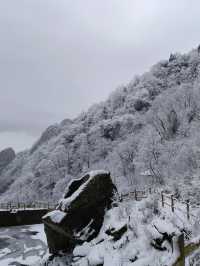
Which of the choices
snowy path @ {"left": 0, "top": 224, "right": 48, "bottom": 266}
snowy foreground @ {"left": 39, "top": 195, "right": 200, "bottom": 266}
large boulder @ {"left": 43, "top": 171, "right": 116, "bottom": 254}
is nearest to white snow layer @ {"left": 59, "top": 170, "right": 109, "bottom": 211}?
large boulder @ {"left": 43, "top": 171, "right": 116, "bottom": 254}

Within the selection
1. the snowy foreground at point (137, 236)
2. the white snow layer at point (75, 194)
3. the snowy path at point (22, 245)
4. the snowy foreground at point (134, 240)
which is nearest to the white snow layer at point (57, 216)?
the white snow layer at point (75, 194)

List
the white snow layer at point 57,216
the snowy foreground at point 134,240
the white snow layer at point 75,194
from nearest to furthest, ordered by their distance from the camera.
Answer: the snowy foreground at point 134,240 → the white snow layer at point 57,216 → the white snow layer at point 75,194

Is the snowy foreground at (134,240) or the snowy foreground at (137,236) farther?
the snowy foreground at (137,236)

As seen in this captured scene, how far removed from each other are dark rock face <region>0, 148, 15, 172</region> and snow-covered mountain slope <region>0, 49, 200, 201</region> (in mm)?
30698

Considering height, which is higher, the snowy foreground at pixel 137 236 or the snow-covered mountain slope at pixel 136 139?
the snow-covered mountain slope at pixel 136 139

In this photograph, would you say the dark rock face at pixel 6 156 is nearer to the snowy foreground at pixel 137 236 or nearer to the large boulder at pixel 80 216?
the large boulder at pixel 80 216

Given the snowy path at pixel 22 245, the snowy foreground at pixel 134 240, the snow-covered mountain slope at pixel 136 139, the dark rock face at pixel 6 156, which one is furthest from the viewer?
the dark rock face at pixel 6 156

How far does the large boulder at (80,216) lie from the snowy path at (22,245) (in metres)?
3.00

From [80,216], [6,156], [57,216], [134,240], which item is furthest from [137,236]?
[6,156]

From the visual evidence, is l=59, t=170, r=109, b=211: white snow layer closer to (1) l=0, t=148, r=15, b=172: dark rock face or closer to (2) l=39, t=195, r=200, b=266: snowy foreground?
(2) l=39, t=195, r=200, b=266: snowy foreground

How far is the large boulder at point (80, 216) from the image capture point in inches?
868

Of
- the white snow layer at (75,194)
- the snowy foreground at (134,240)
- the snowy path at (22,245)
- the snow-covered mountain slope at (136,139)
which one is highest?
the snow-covered mountain slope at (136,139)

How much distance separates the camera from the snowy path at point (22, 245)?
24.6m

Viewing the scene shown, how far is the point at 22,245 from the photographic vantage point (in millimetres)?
29609
